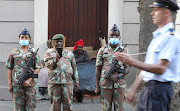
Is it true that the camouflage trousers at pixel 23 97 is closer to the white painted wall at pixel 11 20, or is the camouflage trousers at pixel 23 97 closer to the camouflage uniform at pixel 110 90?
the camouflage uniform at pixel 110 90

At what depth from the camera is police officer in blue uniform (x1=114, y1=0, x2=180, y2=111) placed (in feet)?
11.4

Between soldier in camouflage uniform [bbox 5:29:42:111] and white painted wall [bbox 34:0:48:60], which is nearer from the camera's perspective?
soldier in camouflage uniform [bbox 5:29:42:111]

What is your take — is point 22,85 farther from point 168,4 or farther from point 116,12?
point 116,12

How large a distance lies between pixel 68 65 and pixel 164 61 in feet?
11.6

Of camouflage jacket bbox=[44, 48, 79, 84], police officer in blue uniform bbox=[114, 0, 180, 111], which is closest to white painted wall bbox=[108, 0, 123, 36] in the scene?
camouflage jacket bbox=[44, 48, 79, 84]

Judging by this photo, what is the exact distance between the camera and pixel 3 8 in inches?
424

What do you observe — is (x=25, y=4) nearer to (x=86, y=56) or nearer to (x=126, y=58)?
(x=86, y=56)

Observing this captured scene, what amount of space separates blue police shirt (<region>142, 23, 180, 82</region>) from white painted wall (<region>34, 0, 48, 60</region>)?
7.56m

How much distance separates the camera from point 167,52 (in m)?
3.45

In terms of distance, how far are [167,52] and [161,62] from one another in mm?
121

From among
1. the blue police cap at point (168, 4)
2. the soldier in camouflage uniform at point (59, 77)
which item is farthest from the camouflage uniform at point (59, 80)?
the blue police cap at point (168, 4)

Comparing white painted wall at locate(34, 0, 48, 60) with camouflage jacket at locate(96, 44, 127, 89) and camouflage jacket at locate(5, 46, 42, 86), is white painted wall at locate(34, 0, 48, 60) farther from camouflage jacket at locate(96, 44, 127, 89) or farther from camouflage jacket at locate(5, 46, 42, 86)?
camouflage jacket at locate(96, 44, 127, 89)

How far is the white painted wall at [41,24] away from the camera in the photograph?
10836mm

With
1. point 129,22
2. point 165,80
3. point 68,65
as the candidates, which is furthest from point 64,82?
point 129,22
